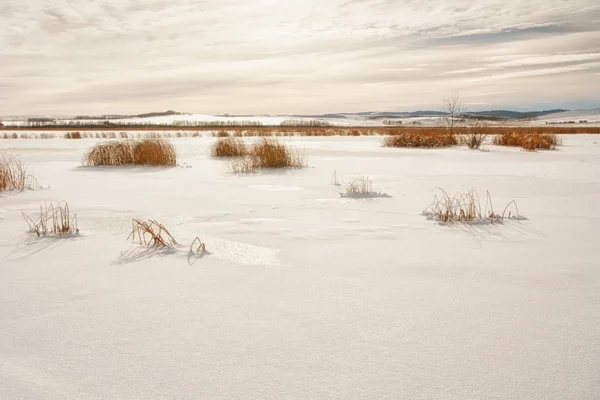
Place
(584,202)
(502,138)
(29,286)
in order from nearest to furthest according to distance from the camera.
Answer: (29,286), (584,202), (502,138)

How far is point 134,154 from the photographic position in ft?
33.1

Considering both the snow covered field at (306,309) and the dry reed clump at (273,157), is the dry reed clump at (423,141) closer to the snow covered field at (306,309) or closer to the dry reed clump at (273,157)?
the dry reed clump at (273,157)

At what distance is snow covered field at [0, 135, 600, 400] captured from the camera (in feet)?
4.90

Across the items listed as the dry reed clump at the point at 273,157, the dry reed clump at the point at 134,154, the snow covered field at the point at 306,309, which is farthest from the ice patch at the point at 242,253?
the dry reed clump at the point at 134,154

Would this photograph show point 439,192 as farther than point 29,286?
Yes

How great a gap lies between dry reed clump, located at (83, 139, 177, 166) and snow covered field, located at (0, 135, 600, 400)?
18.2 ft

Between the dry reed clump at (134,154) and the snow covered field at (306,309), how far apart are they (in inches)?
219

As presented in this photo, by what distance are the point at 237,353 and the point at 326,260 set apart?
130 centimetres

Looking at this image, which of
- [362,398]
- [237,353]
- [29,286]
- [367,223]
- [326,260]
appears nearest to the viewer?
[362,398]

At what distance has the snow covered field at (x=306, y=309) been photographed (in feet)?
4.90

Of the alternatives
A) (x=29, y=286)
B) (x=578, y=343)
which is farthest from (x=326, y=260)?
(x=29, y=286)

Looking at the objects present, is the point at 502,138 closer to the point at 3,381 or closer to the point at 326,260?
the point at 326,260

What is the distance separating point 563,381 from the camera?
4.81 ft

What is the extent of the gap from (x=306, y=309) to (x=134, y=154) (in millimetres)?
9034
